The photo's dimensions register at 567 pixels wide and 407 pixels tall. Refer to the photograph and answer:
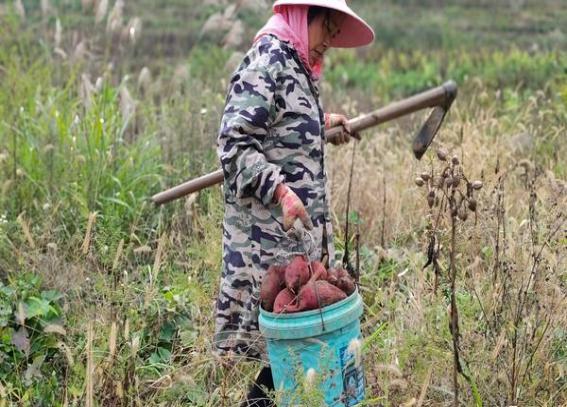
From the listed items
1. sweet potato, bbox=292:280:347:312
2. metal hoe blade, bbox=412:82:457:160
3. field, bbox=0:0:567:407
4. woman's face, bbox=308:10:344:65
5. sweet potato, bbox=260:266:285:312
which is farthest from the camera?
metal hoe blade, bbox=412:82:457:160

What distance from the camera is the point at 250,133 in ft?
9.93

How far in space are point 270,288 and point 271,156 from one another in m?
0.46

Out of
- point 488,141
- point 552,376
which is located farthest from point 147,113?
point 552,376

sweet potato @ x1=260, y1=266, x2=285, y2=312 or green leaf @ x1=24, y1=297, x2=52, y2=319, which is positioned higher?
sweet potato @ x1=260, y1=266, x2=285, y2=312

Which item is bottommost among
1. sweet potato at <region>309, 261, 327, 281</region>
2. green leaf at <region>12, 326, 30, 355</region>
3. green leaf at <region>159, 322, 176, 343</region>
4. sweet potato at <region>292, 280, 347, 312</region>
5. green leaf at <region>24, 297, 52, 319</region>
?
green leaf at <region>159, 322, 176, 343</region>

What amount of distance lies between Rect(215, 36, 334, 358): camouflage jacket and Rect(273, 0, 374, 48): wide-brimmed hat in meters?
0.15

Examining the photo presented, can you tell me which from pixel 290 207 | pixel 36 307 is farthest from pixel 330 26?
pixel 36 307

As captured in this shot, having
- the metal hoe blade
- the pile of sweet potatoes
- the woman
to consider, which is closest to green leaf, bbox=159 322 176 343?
the woman

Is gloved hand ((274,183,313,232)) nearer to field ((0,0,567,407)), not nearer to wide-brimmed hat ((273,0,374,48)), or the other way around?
field ((0,0,567,407))

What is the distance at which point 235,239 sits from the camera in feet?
10.6

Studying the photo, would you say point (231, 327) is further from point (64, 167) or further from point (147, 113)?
point (147, 113)

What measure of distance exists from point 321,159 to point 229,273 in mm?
480

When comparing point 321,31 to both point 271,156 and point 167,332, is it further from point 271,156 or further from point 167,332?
point 167,332

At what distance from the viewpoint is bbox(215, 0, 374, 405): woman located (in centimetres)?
300
